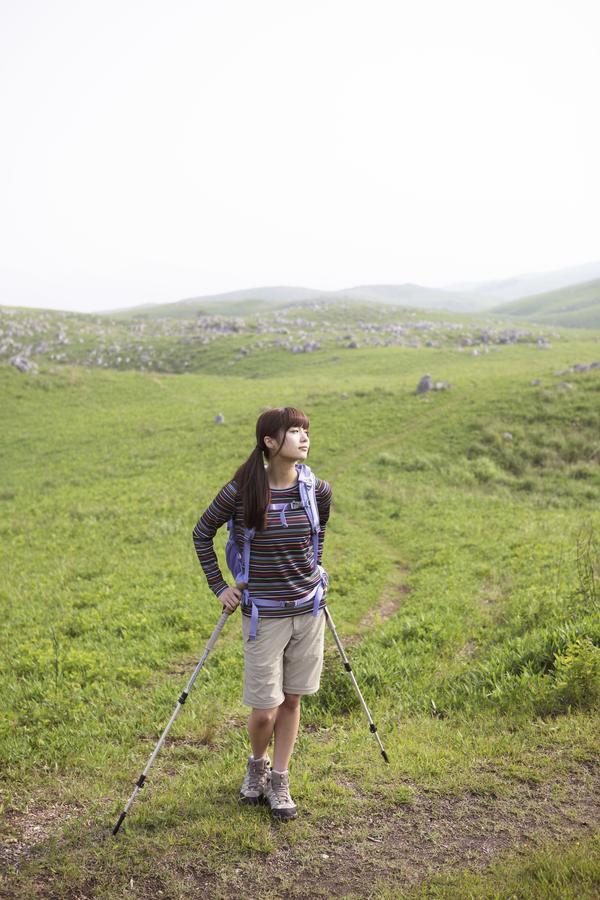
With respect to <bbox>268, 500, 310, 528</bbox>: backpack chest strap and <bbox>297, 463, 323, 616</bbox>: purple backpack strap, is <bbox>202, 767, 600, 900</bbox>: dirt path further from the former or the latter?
<bbox>268, 500, 310, 528</bbox>: backpack chest strap

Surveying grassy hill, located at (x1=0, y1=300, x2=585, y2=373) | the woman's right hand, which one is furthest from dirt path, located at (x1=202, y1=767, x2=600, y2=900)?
grassy hill, located at (x1=0, y1=300, x2=585, y2=373)

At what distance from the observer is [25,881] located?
566cm

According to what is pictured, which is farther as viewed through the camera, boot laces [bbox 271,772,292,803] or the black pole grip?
boot laces [bbox 271,772,292,803]

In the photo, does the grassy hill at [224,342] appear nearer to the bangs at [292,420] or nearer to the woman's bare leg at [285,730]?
the bangs at [292,420]

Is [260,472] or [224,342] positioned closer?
[260,472]

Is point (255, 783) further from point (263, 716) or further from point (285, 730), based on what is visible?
point (263, 716)

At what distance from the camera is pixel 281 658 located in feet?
20.3

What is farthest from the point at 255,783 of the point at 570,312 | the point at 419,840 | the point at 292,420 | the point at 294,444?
the point at 570,312

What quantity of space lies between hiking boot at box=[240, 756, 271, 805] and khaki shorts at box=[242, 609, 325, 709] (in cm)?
95

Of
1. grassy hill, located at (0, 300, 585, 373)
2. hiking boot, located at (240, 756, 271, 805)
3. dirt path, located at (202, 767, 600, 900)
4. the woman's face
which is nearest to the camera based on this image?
dirt path, located at (202, 767, 600, 900)

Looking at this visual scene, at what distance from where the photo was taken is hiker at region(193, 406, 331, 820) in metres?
6.01

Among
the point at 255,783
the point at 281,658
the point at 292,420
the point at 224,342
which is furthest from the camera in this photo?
the point at 224,342

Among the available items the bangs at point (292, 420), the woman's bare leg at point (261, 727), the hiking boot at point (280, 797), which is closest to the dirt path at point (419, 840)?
the hiking boot at point (280, 797)

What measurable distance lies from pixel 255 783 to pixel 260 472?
3.52m
